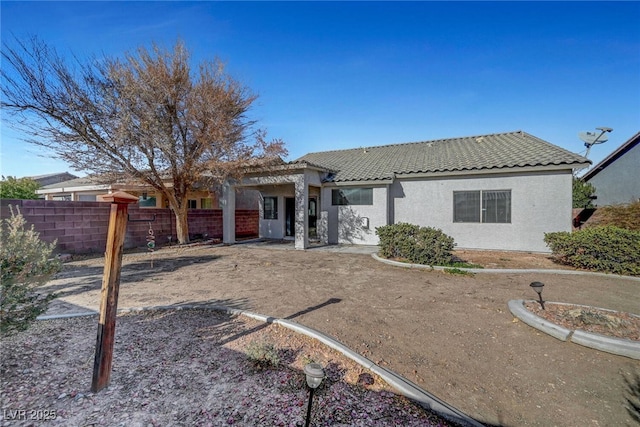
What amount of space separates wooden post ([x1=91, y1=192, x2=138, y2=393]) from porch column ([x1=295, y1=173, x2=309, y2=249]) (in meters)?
9.02

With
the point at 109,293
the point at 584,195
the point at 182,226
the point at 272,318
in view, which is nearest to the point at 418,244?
the point at 272,318

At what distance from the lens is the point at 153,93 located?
9664 mm

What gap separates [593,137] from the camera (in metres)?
14.3

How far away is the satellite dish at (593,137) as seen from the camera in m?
14.1

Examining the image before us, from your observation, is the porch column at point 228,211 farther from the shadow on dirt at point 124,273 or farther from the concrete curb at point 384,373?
the concrete curb at point 384,373

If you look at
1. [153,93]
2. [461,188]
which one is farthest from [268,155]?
[461,188]

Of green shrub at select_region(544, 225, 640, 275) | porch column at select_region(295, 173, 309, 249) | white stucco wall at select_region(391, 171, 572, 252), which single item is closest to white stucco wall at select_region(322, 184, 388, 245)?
white stucco wall at select_region(391, 171, 572, 252)

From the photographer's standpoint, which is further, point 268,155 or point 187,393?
point 268,155

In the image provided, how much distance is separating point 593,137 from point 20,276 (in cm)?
2140

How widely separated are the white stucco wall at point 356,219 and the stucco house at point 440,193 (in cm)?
5

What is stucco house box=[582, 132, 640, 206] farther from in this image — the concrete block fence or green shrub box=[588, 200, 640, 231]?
the concrete block fence

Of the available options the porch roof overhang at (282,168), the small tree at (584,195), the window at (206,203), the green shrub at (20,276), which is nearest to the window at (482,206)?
the porch roof overhang at (282,168)

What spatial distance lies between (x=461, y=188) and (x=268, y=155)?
8181 mm

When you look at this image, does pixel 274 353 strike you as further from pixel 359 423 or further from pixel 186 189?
pixel 186 189
